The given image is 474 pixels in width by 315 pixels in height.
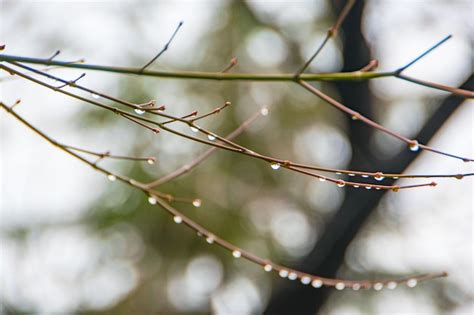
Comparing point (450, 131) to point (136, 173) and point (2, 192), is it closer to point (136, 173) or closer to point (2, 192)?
point (136, 173)

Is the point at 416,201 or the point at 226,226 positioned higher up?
the point at 416,201

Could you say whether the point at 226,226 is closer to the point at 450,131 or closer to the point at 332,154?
the point at 332,154

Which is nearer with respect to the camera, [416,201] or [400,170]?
[400,170]

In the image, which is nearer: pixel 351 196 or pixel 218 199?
pixel 351 196

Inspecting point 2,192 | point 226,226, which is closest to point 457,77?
point 226,226

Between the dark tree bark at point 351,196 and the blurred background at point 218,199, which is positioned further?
the blurred background at point 218,199

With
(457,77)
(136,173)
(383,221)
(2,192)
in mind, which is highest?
(457,77)

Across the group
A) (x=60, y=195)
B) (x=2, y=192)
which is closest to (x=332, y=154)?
(x=60, y=195)

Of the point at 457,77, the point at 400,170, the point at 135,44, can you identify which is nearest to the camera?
the point at 400,170

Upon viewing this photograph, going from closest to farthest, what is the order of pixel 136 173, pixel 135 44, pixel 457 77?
1. pixel 457 77
2. pixel 136 173
3. pixel 135 44

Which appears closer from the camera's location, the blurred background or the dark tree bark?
the dark tree bark
